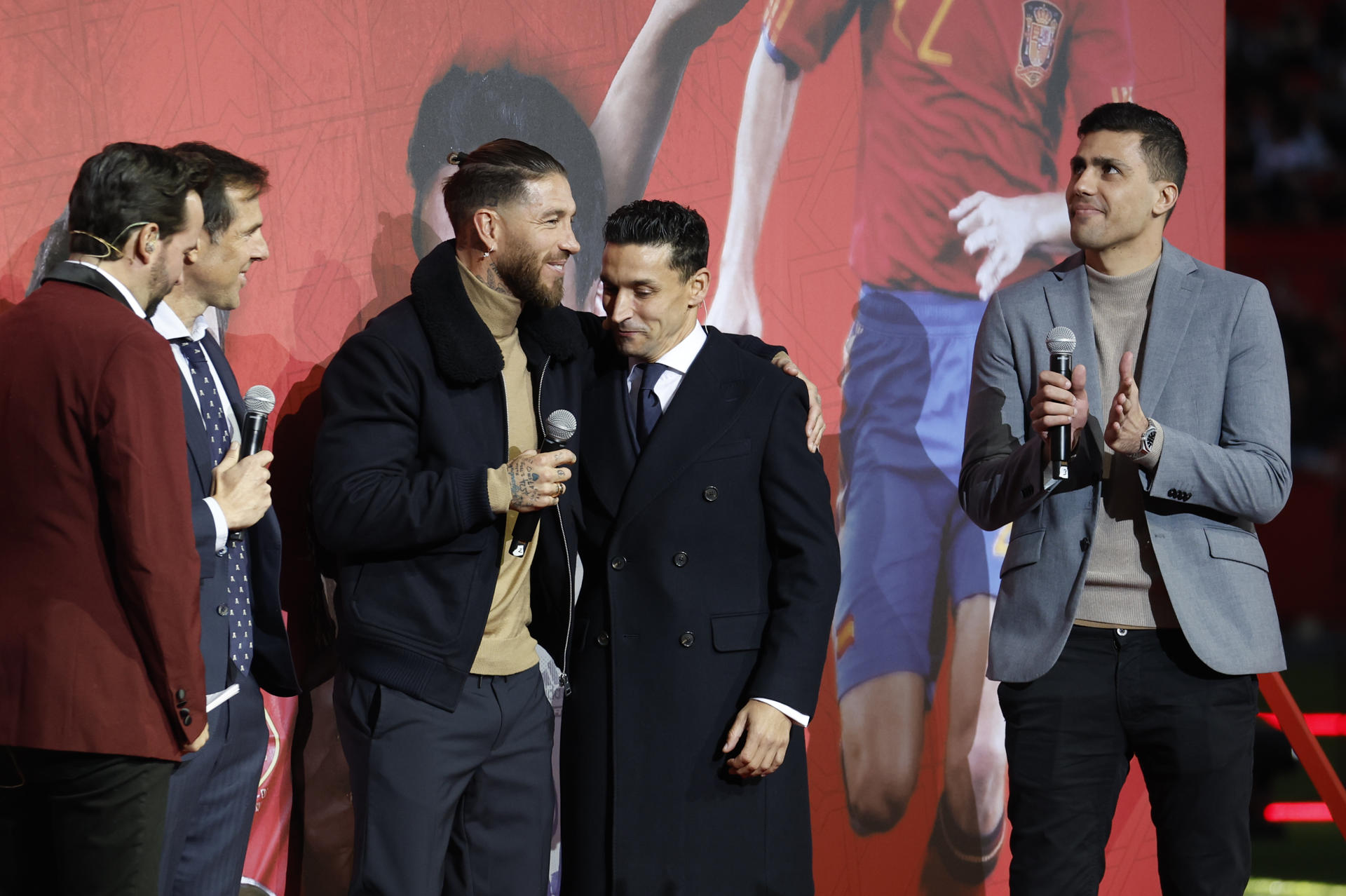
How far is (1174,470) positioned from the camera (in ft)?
9.01

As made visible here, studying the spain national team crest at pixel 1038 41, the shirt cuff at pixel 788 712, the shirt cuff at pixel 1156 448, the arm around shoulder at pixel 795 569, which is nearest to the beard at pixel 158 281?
the arm around shoulder at pixel 795 569

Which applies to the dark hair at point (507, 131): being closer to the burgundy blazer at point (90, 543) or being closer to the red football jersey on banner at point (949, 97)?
the red football jersey on banner at point (949, 97)

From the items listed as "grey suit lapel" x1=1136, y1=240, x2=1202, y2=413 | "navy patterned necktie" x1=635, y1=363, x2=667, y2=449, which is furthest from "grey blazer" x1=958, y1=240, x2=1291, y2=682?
"navy patterned necktie" x1=635, y1=363, x2=667, y2=449

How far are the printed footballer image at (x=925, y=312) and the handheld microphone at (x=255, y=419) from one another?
5.49 ft

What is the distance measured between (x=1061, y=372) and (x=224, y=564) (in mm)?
1777

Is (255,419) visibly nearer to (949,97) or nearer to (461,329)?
(461,329)

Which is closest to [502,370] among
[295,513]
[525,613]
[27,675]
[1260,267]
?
[525,613]

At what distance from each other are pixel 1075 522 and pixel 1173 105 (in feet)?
7.11

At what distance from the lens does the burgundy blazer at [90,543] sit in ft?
7.25

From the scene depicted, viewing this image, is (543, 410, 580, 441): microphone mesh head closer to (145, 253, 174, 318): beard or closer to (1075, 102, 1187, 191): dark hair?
(145, 253, 174, 318): beard

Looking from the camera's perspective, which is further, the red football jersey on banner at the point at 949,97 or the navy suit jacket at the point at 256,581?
the red football jersey on banner at the point at 949,97

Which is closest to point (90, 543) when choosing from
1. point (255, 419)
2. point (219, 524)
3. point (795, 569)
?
point (219, 524)

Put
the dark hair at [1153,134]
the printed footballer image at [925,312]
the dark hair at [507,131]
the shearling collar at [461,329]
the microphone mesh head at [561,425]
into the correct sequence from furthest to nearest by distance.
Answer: the printed footballer image at [925,312]
the dark hair at [507,131]
the dark hair at [1153,134]
the shearling collar at [461,329]
the microphone mesh head at [561,425]

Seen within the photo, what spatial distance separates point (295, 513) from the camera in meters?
3.32
